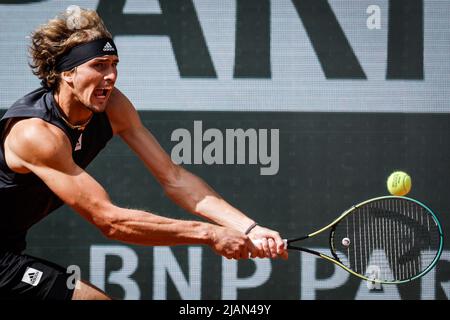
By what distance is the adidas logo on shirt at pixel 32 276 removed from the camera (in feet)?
11.1

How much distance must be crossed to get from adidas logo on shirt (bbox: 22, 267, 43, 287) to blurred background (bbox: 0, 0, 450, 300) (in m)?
1.25

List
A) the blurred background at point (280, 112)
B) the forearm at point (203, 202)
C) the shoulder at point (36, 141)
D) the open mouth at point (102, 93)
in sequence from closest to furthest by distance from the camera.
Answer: the shoulder at point (36, 141)
the open mouth at point (102, 93)
the forearm at point (203, 202)
the blurred background at point (280, 112)

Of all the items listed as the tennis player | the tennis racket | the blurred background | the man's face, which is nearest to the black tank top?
the tennis player

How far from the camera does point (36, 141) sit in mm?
3227

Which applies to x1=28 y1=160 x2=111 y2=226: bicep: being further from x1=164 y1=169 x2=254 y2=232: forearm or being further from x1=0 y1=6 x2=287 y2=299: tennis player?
x1=164 y1=169 x2=254 y2=232: forearm

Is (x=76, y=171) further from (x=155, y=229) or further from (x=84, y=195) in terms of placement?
(x=155, y=229)

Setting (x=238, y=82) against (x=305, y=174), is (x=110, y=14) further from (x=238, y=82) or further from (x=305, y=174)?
(x=305, y=174)

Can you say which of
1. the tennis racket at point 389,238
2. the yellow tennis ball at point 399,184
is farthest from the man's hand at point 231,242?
the yellow tennis ball at point 399,184

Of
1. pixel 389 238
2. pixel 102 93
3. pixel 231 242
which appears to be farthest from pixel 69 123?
pixel 389 238

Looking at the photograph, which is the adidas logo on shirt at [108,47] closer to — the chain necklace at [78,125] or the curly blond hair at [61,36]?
the curly blond hair at [61,36]

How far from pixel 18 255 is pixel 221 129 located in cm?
152

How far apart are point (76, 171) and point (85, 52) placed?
496 mm

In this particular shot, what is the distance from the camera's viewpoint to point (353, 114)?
4.68 meters

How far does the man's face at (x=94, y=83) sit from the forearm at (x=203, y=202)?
0.50 metres
